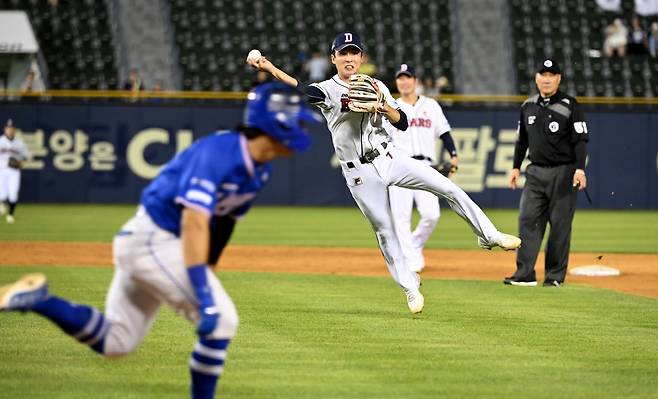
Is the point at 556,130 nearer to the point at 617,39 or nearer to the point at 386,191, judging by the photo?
the point at 386,191

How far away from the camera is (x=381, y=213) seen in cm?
930

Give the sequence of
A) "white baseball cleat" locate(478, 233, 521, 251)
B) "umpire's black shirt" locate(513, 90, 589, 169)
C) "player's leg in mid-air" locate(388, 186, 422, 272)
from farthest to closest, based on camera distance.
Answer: "player's leg in mid-air" locate(388, 186, 422, 272) → "umpire's black shirt" locate(513, 90, 589, 169) → "white baseball cleat" locate(478, 233, 521, 251)

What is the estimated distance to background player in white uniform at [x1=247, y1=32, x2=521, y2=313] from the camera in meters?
9.34

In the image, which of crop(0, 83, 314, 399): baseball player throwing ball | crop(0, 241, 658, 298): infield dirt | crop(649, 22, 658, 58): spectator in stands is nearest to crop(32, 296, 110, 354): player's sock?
crop(0, 83, 314, 399): baseball player throwing ball

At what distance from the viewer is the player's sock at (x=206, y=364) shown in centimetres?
520

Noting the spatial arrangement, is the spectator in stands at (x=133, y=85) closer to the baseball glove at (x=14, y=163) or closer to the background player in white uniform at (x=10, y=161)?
the background player in white uniform at (x=10, y=161)

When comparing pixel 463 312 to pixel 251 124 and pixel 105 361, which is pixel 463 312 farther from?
pixel 251 124

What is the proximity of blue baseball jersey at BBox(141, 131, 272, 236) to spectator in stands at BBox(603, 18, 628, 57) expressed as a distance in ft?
88.5

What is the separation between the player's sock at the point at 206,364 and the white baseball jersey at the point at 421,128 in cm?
845

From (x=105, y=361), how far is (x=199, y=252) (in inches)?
99.1

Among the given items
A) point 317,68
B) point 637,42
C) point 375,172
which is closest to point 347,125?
point 375,172

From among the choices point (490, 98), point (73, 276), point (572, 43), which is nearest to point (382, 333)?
point (73, 276)

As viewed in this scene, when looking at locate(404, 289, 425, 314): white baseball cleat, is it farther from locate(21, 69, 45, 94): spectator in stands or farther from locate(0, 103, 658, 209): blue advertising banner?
locate(21, 69, 45, 94): spectator in stands

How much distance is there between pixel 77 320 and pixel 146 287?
35 cm
